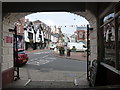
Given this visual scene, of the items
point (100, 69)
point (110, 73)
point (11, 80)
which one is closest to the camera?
point (110, 73)

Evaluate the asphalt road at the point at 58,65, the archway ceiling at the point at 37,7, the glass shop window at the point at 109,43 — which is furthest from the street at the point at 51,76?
the archway ceiling at the point at 37,7

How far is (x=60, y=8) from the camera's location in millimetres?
4668

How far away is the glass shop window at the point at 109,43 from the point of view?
3938mm

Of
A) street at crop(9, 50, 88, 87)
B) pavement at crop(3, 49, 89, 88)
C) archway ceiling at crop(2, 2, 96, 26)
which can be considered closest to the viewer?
archway ceiling at crop(2, 2, 96, 26)

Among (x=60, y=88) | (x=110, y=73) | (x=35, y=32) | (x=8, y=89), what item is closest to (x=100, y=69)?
(x=110, y=73)

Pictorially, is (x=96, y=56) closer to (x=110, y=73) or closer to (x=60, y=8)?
(x=110, y=73)

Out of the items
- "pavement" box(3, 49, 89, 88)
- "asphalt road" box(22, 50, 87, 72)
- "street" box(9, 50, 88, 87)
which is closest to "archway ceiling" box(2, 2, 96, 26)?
"pavement" box(3, 49, 89, 88)

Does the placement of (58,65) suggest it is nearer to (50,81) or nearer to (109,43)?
(50,81)

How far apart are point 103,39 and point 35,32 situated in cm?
3642

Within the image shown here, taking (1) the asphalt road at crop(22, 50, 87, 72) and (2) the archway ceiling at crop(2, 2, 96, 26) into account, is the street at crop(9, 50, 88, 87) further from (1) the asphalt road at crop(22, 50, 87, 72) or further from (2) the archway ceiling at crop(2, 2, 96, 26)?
(2) the archway ceiling at crop(2, 2, 96, 26)

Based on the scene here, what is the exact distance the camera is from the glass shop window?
3938mm

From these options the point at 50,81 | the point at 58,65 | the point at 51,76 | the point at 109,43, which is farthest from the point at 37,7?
the point at 58,65

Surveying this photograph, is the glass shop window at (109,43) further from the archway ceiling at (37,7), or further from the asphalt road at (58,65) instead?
the asphalt road at (58,65)

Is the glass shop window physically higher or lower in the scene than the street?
higher
